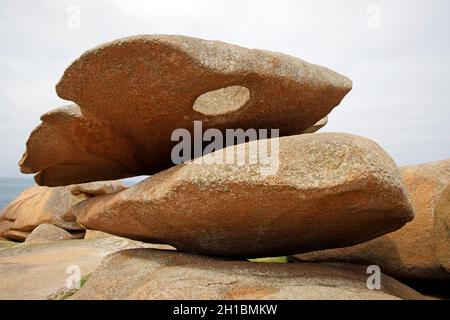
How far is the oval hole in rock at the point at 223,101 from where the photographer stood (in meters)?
5.22

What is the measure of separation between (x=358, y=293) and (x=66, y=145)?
476 cm

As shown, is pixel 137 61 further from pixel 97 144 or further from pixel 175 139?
pixel 97 144

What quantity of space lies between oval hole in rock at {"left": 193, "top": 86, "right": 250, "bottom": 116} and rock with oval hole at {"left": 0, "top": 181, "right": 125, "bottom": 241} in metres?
10.2

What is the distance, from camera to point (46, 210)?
1611 centimetres

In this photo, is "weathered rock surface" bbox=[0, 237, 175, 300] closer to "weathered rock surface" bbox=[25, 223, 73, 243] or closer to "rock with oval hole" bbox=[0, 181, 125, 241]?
"weathered rock surface" bbox=[25, 223, 73, 243]

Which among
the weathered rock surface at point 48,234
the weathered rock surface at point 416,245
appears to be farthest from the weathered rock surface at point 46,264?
the weathered rock surface at point 416,245

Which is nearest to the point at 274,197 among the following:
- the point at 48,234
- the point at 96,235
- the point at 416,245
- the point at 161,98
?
the point at 161,98

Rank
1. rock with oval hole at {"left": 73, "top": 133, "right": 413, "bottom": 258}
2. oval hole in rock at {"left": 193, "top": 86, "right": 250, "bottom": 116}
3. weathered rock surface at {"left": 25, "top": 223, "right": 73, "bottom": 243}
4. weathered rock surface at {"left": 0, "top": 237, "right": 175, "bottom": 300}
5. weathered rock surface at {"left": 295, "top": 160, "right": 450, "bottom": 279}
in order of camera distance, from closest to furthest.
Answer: rock with oval hole at {"left": 73, "top": 133, "right": 413, "bottom": 258}, oval hole in rock at {"left": 193, "top": 86, "right": 250, "bottom": 116}, weathered rock surface at {"left": 295, "top": 160, "right": 450, "bottom": 279}, weathered rock surface at {"left": 0, "top": 237, "right": 175, "bottom": 300}, weathered rock surface at {"left": 25, "top": 223, "right": 73, "bottom": 243}

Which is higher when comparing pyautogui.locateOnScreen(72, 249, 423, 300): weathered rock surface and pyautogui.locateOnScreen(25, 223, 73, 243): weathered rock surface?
pyautogui.locateOnScreen(72, 249, 423, 300): weathered rock surface

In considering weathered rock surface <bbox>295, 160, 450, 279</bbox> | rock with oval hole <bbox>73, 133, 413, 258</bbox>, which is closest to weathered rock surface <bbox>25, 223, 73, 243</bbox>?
rock with oval hole <bbox>73, 133, 413, 258</bbox>

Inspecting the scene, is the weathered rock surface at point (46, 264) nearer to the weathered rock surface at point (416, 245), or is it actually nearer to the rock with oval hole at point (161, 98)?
the rock with oval hole at point (161, 98)

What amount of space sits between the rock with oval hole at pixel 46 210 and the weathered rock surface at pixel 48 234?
3.68ft

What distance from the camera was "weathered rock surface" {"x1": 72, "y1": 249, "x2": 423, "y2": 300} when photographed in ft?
12.5
